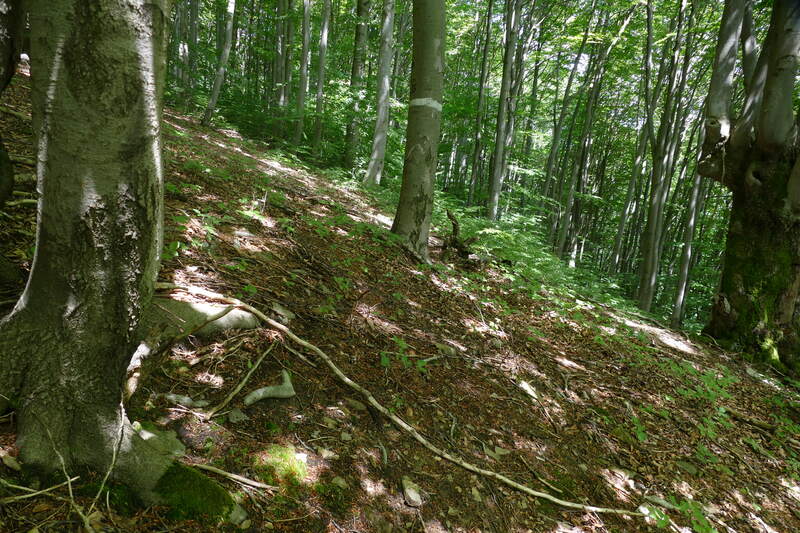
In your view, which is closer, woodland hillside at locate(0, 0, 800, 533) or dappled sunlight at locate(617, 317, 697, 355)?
woodland hillside at locate(0, 0, 800, 533)

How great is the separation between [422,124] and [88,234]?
191 inches

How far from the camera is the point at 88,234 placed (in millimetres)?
1254

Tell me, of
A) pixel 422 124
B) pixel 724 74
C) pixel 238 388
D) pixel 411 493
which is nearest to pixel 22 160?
pixel 238 388

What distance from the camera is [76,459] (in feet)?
4.65

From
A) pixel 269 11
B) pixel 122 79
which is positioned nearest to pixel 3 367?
pixel 122 79

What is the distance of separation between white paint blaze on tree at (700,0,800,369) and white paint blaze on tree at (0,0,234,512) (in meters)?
8.61

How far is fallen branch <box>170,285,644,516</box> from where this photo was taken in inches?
100

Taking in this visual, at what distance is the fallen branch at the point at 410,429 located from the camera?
254 cm

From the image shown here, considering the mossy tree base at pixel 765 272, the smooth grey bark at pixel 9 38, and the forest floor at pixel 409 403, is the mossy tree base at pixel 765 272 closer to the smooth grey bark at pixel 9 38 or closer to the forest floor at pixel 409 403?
the forest floor at pixel 409 403

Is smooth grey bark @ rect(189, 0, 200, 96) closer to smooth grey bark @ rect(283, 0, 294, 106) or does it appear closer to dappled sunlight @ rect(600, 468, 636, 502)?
smooth grey bark @ rect(283, 0, 294, 106)

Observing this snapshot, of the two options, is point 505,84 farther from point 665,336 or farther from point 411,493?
point 411,493

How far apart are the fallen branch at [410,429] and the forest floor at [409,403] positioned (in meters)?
0.05

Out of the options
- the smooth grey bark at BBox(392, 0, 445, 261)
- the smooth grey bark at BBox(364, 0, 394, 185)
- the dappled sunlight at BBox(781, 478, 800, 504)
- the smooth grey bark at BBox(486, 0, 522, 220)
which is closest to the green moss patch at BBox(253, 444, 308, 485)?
the smooth grey bark at BBox(392, 0, 445, 261)

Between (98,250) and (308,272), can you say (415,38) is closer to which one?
(308,272)
